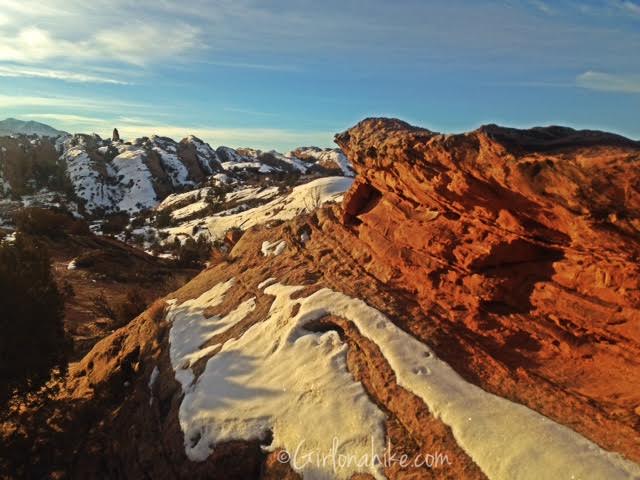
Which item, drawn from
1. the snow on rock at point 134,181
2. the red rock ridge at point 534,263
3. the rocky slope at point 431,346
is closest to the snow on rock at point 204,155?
the snow on rock at point 134,181

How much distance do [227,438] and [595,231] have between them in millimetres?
6733

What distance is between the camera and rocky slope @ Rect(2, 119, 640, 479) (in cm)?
670

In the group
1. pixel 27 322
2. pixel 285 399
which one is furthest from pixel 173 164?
pixel 285 399

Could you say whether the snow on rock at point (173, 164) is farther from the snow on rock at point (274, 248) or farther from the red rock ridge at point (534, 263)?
the red rock ridge at point (534, 263)

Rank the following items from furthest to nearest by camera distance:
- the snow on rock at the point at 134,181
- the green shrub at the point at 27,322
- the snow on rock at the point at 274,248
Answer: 1. the snow on rock at the point at 134,181
2. the snow on rock at the point at 274,248
3. the green shrub at the point at 27,322

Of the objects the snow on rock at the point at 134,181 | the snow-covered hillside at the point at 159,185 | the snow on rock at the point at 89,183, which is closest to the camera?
the snow-covered hillside at the point at 159,185

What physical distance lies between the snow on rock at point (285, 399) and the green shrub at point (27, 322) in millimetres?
4412

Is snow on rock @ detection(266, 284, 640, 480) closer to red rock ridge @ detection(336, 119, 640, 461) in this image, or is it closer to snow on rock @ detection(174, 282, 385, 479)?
red rock ridge @ detection(336, 119, 640, 461)

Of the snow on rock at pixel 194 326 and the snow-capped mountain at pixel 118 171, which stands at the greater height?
the snow on rock at pixel 194 326

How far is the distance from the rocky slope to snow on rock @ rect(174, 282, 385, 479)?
0.03m

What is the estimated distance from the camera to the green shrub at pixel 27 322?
11.6 m

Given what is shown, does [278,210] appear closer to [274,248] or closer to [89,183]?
[274,248]

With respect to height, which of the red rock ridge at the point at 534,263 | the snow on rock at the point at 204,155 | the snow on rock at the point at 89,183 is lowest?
the snow on rock at the point at 89,183

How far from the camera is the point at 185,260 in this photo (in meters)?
36.8
